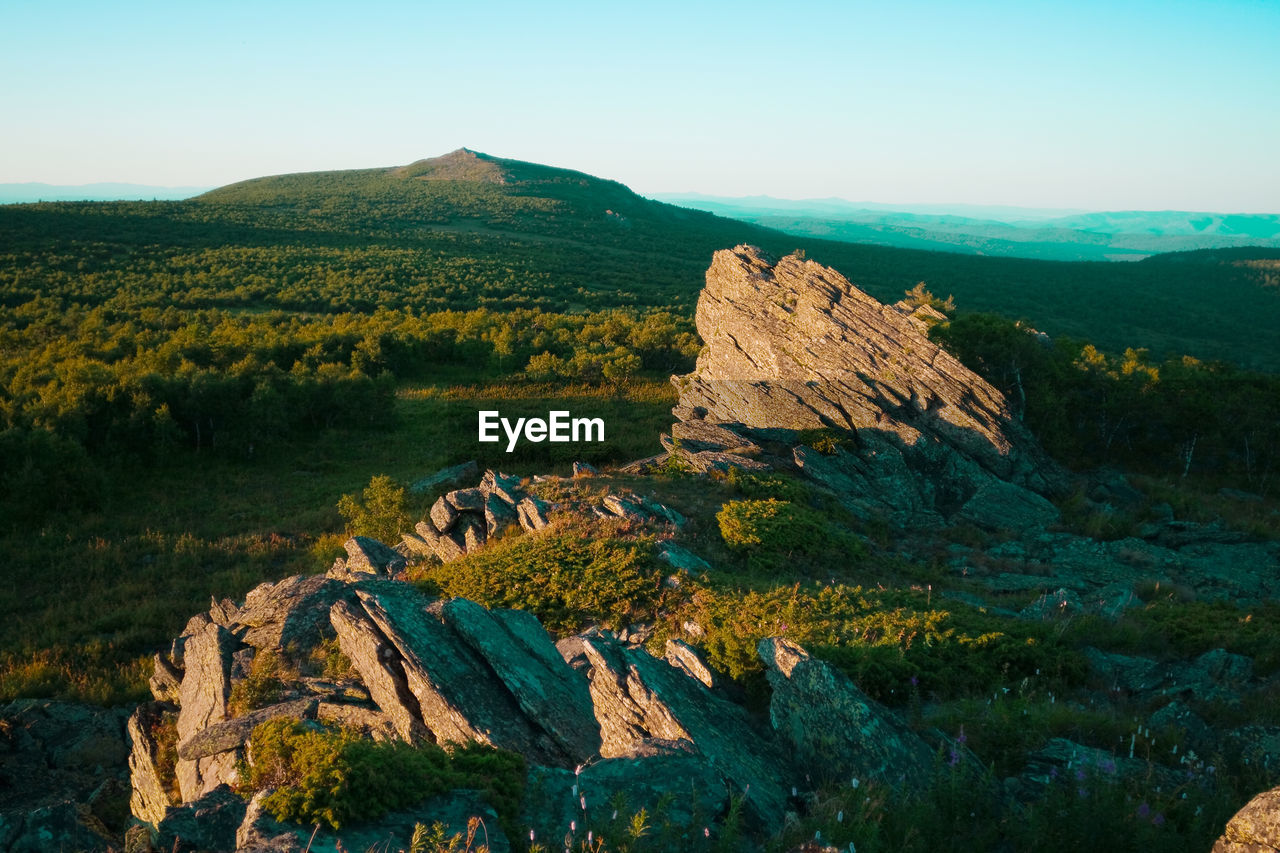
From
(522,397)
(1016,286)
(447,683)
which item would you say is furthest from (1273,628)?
(1016,286)

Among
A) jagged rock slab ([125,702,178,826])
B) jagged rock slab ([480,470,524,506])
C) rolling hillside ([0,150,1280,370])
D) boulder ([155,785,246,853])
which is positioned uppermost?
rolling hillside ([0,150,1280,370])

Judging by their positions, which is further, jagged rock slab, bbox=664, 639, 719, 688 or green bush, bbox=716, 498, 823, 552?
green bush, bbox=716, 498, 823, 552

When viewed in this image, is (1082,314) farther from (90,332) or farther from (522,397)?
(90,332)

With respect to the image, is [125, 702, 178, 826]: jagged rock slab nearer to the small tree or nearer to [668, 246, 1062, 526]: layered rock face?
the small tree

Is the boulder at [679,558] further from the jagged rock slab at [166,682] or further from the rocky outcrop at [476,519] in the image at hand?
the jagged rock slab at [166,682]

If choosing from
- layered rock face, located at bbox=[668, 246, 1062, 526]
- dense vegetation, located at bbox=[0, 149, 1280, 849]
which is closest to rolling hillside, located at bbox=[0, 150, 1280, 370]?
dense vegetation, located at bbox=[0, 149, 1280, 849]
